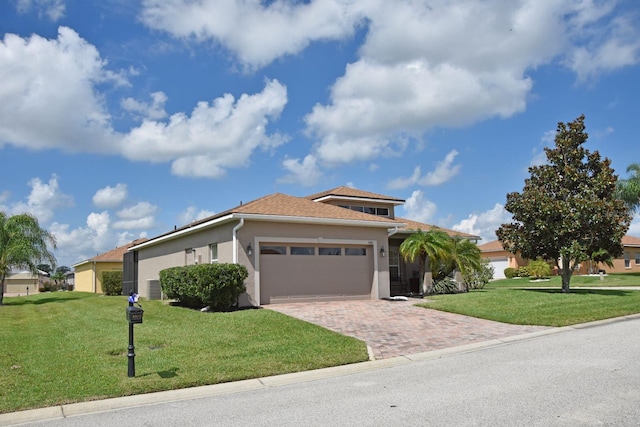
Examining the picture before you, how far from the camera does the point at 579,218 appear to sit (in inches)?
810

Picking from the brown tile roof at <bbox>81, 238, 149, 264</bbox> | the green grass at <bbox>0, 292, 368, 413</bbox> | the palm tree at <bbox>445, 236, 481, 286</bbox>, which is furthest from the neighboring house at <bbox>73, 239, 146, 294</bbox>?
the green grass at <bbox>0, 292, 368, 413</bbox>

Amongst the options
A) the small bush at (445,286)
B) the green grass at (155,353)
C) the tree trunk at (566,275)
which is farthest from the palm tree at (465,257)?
the green grass at (155,353)

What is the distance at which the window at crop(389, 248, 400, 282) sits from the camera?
24.2 m

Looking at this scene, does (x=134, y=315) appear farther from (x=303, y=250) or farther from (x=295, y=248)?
(x=303, y=250)

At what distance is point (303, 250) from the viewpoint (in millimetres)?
18359

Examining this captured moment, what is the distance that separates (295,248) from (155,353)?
8616 mm

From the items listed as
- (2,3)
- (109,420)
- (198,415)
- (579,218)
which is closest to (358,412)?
(198,415)

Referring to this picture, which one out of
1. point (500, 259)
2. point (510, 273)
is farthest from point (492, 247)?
point (510, 273)

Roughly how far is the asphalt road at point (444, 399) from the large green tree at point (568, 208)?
12237mm

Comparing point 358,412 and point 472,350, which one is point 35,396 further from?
point 472,350

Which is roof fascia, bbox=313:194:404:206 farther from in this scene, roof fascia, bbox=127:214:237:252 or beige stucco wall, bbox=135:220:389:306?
roof fascia, bbox=127:214:237:252

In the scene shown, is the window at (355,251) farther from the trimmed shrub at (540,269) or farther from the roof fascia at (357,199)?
the trimmed shrub at (540,269)

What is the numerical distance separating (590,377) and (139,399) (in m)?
6.40

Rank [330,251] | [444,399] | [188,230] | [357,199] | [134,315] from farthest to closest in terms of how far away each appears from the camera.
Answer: [357,199]
[188,230]
[330,251]
[134,315]
[444,399]
